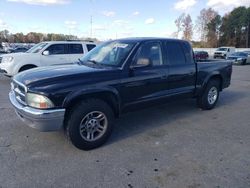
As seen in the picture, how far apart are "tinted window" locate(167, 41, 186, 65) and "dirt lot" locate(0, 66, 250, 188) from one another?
1.32 metres

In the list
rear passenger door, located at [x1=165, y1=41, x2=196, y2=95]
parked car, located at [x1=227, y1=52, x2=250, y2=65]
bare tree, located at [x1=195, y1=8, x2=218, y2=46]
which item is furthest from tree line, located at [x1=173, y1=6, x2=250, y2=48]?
rear passenger door, located at [x1=165, y1=41, x2=196, y2=95]

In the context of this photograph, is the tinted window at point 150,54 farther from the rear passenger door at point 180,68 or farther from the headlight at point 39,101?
the headlight at point 39,101

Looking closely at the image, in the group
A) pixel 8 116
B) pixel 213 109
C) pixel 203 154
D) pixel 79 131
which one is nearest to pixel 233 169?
pixel 203 154

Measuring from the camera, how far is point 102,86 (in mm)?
4168

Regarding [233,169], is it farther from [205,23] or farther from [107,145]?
[205,23]

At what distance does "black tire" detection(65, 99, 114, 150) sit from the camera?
396 cm

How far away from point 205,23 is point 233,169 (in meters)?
83.3

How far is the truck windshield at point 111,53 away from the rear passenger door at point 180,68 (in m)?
1.01

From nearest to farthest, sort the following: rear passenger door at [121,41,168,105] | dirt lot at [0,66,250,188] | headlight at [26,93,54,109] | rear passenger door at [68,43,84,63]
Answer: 1. dirt lot at [0,66,250,188]
2. headlight at [26,93,54,109]
3. rear passenger door at [121,41,168,105]
4. rear passenger door at [68,43,84,63]

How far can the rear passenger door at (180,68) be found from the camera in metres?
5.42

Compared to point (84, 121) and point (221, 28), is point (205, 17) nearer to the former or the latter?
point (221, 28)

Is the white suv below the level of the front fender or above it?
above

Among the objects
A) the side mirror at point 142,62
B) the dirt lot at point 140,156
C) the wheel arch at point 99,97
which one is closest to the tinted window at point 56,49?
the dirt lot at point 140,156

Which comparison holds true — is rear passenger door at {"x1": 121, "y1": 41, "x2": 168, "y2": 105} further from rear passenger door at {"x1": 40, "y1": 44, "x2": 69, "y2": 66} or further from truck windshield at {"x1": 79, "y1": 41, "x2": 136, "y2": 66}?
rear passenger door at {"x1": 40, "y1": 44, "x2": 69, "y2": 66}
